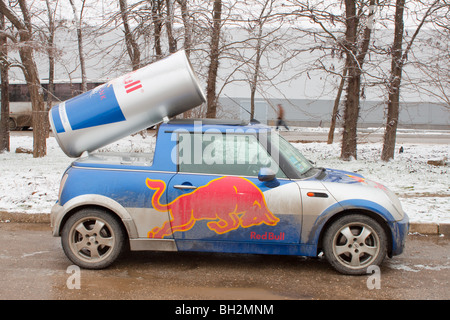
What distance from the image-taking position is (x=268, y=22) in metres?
11.0

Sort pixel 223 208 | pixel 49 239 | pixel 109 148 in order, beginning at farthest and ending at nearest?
pixel 109 148
pixel 49 239
pixel 223 208

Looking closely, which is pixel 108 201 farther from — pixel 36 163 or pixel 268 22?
pixel 36 163

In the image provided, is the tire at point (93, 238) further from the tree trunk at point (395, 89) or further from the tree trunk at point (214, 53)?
the tree trunk at point (395, 89)

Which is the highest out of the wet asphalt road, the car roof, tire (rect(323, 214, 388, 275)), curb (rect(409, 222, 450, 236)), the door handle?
the car roof

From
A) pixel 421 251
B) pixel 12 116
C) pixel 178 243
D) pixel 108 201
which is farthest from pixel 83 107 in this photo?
pixel 12 116

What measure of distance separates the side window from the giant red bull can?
1.59 feet

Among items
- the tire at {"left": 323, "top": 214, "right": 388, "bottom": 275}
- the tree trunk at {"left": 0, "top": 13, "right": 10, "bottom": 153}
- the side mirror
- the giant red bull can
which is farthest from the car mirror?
the tree trunk at {"left": 0, "top": 13, "right": 10, "bottom": 153}

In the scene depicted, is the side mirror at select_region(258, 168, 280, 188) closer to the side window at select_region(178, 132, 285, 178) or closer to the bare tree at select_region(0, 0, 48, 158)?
the side window at select_region(178, 132, 285, 178)

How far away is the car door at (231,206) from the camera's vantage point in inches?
193

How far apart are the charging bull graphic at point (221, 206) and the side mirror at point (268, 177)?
A: 12 centimetres

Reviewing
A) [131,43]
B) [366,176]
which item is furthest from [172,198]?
[131,43]

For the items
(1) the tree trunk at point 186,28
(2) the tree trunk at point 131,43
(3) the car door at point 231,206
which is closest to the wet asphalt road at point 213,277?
(3) the car door at point 231,206

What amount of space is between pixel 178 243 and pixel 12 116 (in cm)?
2934

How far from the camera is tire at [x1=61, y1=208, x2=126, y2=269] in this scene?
16.6 feet
